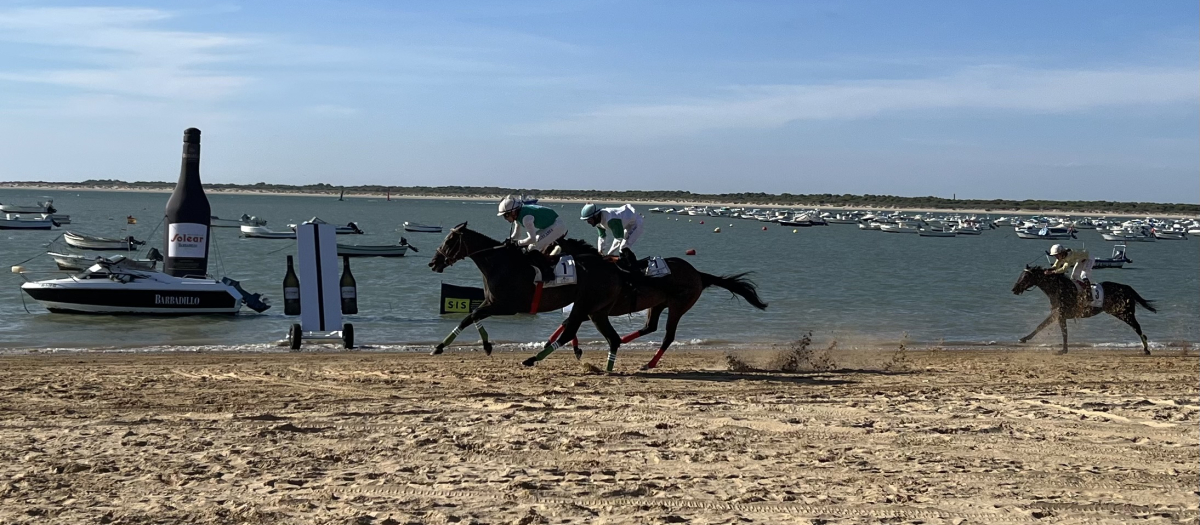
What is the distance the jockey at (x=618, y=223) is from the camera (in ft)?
45.1

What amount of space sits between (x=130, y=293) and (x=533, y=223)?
12.7 meters

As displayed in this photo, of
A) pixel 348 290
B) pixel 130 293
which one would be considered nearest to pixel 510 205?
pixel 348 290

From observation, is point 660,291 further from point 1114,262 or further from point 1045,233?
point 1045,233

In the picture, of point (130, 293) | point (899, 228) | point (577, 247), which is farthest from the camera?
point (899, 228)

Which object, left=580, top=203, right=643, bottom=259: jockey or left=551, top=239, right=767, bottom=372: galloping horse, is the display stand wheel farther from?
left=580, top=203, right=643, bottom=259: jockey

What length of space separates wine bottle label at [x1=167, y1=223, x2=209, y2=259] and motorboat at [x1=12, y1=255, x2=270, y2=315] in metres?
0.58

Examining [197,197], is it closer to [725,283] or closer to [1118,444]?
[725,283]

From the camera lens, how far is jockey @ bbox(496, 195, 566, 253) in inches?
507

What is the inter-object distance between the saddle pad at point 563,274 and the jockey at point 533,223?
0.31 meters

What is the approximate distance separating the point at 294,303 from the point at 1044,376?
1395 cm

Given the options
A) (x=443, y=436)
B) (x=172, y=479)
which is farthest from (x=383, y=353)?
(x=172, y=479)

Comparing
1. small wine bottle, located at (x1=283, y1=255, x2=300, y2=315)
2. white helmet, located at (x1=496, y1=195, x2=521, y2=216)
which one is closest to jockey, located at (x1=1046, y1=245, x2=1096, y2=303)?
white helmet, located at (x1=496, y1=195, x2=521, y2=216)

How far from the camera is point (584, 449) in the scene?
7.82 metres

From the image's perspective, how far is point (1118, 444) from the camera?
8.23m
